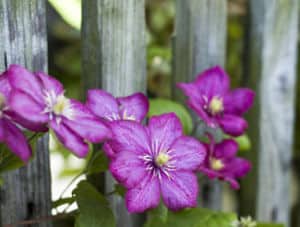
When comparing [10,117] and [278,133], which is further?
[278,133]

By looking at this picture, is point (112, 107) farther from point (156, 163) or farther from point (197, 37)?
point (197, 37)

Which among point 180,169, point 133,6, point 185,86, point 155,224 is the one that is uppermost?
point 133,6

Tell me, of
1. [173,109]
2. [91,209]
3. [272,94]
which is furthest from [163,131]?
[272,94]

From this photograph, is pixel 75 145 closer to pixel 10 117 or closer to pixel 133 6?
pixel 10 117

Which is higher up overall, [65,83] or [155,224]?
[65,83]

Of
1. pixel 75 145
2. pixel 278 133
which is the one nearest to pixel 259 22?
pixel 278 133

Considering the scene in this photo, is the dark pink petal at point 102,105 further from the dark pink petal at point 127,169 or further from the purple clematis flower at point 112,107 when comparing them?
the dark pink petal at point 127,169
